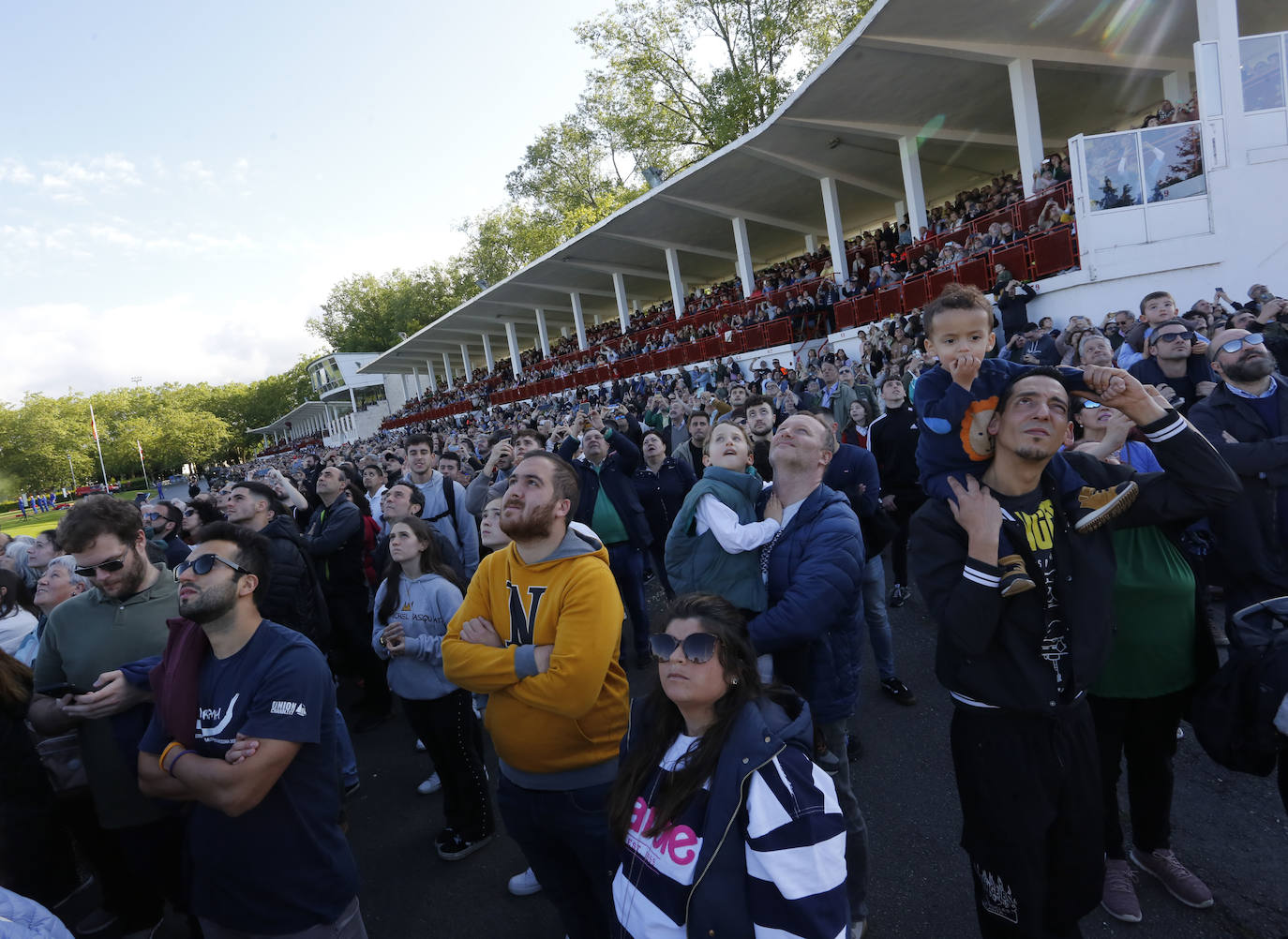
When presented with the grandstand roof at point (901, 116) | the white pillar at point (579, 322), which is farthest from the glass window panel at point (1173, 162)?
the white pillar at point (579, 322)

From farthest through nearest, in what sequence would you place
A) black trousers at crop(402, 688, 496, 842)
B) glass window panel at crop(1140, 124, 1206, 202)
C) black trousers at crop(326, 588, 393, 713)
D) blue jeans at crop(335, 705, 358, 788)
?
glass window panel at crop(1140, 124, 1206, 202), black trousers at crop(326, 588, 393, 713), blue jeans at crop(335, 705, 358, 788), black trousers at crop(402, 688, 496, 842)

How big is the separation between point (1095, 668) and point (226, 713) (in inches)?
109

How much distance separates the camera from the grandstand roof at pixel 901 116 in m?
12.6

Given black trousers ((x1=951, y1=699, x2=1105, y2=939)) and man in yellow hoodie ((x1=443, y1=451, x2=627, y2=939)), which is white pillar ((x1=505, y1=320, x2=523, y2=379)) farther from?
black trousers ((x1=951, y1=699, x2=1105, y2=939))

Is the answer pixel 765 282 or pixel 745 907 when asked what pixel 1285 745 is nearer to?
pixel 745 907

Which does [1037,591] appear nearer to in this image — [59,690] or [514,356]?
[59,690]

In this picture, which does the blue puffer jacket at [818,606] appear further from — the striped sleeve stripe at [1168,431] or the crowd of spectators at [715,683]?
the striped sleeve stripe at [1168,431]

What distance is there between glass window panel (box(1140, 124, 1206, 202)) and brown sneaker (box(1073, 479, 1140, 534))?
11.2 metres

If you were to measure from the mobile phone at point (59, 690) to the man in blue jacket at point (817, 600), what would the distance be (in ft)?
8.91

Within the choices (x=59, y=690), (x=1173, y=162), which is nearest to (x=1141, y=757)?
(x=59, y=690)

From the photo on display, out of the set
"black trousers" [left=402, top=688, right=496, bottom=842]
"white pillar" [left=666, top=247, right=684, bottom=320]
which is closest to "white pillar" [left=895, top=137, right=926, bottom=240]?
"white pillar" [left=666, top=247, right=684, bottom=320]

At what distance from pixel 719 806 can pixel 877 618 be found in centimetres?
307

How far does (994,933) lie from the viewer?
2158 millimetres

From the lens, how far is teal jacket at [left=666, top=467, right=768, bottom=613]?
2.86m
